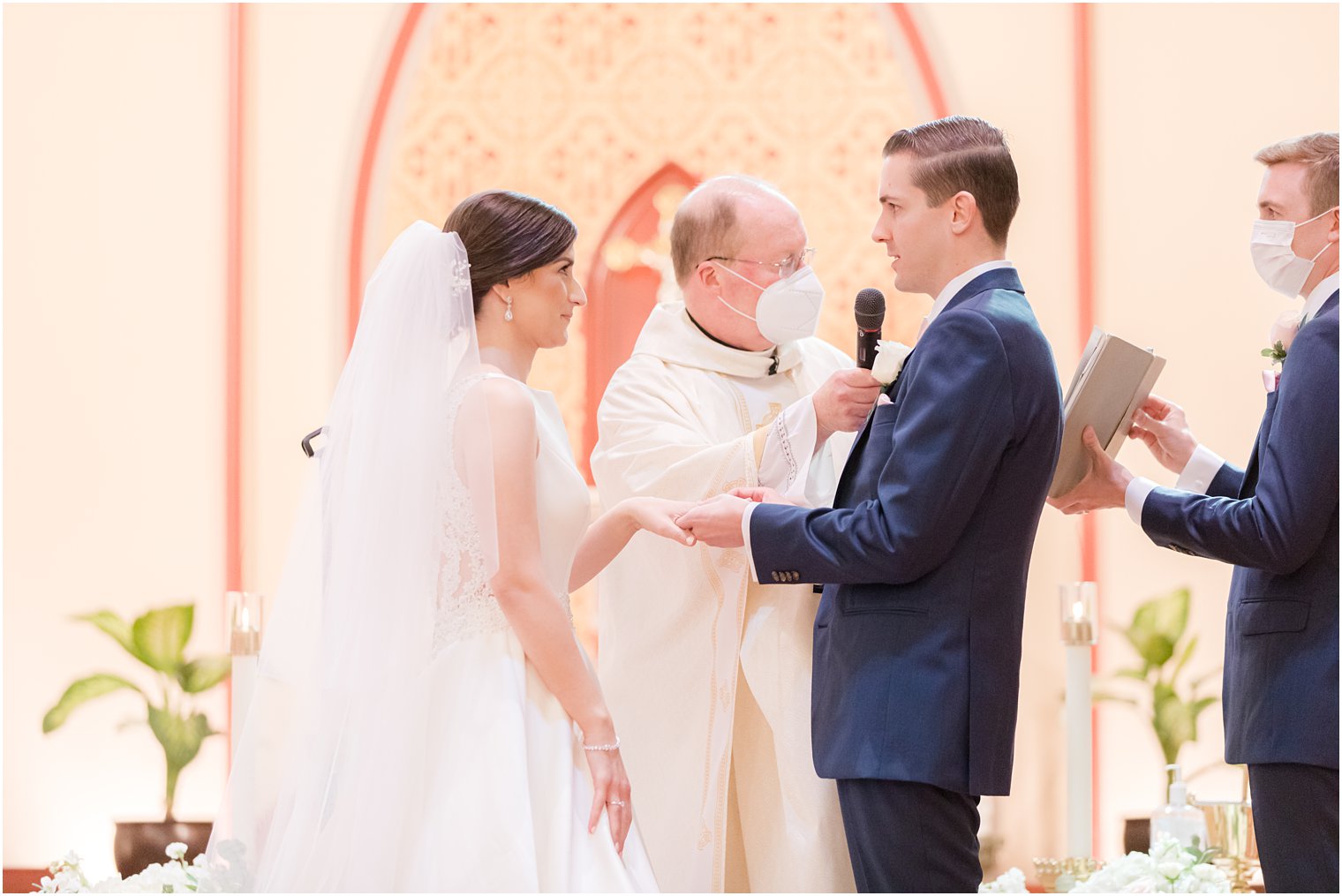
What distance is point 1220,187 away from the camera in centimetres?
580

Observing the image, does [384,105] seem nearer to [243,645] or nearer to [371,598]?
[243,645]

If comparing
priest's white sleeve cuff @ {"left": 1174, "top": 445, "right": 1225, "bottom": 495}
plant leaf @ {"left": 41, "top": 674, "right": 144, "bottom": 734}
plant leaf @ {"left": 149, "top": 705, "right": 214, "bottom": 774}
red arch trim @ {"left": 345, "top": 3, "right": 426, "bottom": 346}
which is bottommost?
plant leaf @ {"left": 149, "top": 705, "right": 214, "bottom": 774}

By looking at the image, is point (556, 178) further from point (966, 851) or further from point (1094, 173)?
point (966, 851)

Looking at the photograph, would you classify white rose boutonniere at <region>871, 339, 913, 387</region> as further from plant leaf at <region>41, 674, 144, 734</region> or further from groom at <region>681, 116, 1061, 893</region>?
plant leaf at <region>41, 674, 144, 734</region>

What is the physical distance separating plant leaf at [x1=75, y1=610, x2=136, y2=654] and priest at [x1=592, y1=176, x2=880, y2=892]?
2.88m

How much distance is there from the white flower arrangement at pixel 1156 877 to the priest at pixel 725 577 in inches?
30.6

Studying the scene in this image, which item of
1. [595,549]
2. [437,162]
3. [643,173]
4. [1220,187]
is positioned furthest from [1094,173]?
[595,549]

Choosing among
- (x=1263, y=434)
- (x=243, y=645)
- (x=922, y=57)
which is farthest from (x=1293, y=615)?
(x=922, y=57)

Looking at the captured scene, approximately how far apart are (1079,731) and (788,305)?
213 cm

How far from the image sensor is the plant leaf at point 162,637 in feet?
17.8

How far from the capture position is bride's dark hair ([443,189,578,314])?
258 centimetres

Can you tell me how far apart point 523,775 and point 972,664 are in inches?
32.1

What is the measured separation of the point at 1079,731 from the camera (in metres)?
4.50

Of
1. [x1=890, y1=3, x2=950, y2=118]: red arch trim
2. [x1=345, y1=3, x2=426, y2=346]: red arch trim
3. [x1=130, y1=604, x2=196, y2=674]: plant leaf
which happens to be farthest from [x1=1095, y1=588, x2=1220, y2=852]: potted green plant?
[x1=130, y1=604, x2=196, y2=674]: plant leaf
